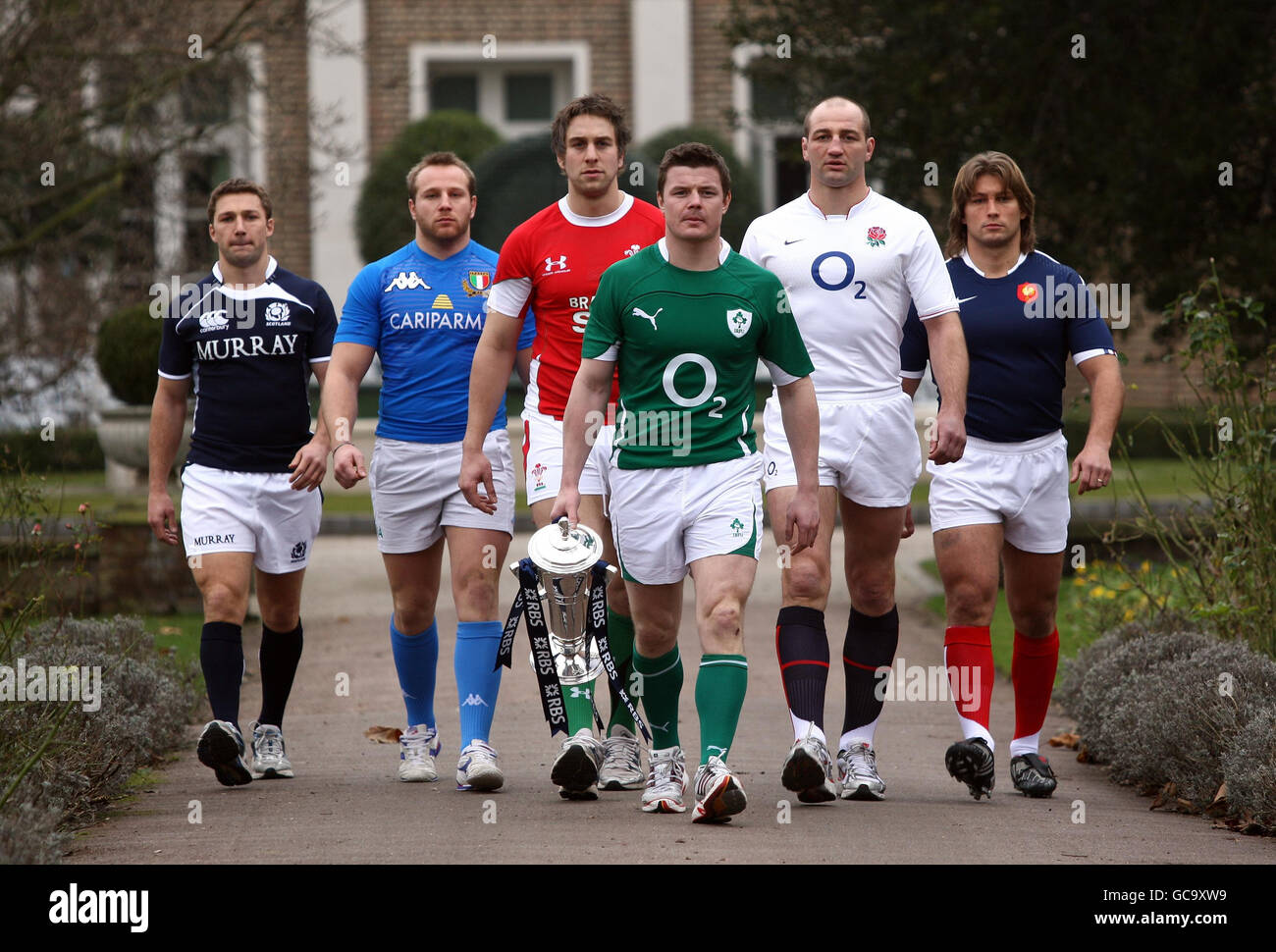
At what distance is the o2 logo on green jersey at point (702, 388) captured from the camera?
5.64m

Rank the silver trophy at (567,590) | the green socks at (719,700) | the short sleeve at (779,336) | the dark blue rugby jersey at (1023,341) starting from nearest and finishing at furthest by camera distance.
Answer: the green socks at (719,700), the short sleeve at (779,336), the silver trophy at (567,590), the dark blue rugby jersey at (1023,341)

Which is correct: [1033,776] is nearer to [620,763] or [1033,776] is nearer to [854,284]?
[620,763]

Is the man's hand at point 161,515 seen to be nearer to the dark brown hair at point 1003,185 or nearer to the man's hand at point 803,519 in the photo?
the man's hand at point 803,519

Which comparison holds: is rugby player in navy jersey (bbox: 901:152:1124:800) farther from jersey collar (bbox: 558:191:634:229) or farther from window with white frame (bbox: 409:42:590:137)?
window with white frame (bbox: 409:42:590:137)

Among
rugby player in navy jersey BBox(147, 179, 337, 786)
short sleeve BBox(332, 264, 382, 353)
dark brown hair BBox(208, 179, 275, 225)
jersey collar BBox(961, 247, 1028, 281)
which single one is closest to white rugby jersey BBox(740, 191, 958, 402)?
jersey collar BBox(961, 247, 1028, 281)

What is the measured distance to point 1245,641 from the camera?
7344 millimetres

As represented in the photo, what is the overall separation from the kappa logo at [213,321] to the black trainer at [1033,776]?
3.30 meters

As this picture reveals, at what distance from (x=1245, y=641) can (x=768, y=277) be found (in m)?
2.88

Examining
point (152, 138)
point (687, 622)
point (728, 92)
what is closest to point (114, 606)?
point (687, 622)

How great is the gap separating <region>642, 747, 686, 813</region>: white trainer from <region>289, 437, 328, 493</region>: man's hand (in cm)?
161

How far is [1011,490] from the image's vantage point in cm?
643

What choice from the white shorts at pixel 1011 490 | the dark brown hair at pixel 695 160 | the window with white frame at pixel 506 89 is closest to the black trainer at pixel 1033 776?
the white shorts at pixel 1011 490

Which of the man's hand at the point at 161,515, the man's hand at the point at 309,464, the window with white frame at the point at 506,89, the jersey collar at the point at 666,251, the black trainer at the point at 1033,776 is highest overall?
the window with white frame at the point at 506,89

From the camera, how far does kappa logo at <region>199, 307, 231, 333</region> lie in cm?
675
